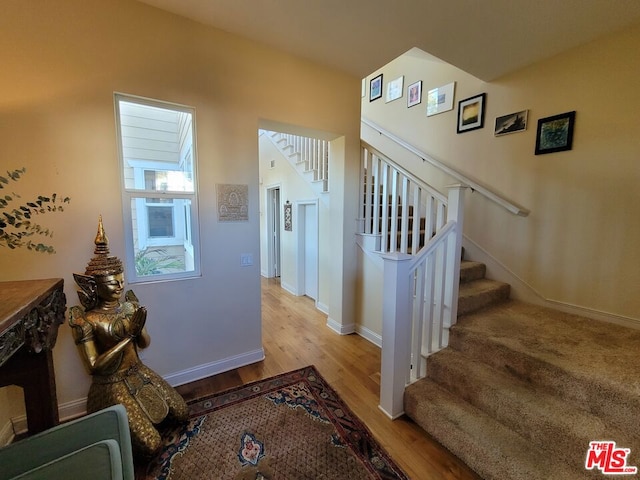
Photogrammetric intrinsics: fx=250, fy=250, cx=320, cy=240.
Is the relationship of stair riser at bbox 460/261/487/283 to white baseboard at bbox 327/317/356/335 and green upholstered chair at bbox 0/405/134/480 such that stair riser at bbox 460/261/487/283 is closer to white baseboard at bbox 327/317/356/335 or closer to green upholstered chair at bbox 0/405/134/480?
white baseboard at bbox 327/317/356/335

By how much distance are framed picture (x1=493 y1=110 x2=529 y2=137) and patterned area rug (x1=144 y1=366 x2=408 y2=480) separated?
3.07 metres

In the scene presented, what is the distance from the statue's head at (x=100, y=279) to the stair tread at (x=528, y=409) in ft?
7.42

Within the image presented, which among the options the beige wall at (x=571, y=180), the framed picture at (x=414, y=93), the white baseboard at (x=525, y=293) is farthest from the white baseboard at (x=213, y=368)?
the framed picture at (x=414, y=93)

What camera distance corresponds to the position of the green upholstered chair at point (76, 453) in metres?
0.76

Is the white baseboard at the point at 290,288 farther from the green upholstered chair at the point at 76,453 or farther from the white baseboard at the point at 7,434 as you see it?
the green upholstered chair at the point at 76,453

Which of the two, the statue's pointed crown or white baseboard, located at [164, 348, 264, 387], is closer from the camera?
the statue's pointed crown

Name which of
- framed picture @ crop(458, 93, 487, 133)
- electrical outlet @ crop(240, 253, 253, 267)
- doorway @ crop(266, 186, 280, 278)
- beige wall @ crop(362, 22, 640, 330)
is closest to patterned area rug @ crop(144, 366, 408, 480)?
electrical outlet @ crop(240, 253, 253, 267)

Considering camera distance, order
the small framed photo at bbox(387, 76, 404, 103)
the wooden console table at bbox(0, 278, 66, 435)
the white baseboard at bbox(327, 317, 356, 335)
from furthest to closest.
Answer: the small framed photo at bbox(387, 76, 404, 103), the white baseboard at bbox(327, 317, 356, 335), the wooden console table at bbox(0, 278, 66, 435)

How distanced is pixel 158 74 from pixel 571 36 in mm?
3280

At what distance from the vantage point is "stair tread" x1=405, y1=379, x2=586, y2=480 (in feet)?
4.17

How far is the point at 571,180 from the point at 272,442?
10.5 ft

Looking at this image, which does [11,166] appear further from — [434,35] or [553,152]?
[553,152]

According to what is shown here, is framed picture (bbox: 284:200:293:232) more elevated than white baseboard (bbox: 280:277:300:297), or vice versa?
framed picture (bbox: 284:200:293:232)

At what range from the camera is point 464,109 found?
118 inches
